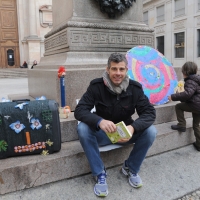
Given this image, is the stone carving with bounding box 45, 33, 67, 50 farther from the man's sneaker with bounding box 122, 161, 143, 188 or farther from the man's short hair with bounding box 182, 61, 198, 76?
the man's sneaker with bounding box 122, 161, 143, 188

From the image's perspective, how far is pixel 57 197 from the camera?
210cm

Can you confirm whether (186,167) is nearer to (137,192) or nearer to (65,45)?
(137,192)

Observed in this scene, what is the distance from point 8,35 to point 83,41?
61.7 ft

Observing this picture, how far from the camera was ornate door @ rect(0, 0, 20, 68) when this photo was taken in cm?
1967

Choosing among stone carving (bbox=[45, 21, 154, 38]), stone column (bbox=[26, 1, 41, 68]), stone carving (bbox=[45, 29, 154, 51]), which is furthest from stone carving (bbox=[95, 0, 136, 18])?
stone column (bbox=[26, 1, 41, 68])

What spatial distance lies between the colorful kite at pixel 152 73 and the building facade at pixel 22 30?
18.1 m

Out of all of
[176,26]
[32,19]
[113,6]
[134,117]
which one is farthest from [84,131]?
[176,26]

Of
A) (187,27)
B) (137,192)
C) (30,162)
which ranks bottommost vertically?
(137,192)

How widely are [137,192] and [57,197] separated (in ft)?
2.50

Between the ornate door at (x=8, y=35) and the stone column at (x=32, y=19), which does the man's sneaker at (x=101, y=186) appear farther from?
the ornate door at (x=8, y=35)

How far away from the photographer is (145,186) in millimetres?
2289

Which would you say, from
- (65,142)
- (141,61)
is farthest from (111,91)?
(141,61)

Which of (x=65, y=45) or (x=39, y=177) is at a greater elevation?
(x=65, y=45)

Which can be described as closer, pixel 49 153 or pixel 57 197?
pixel 57 197
